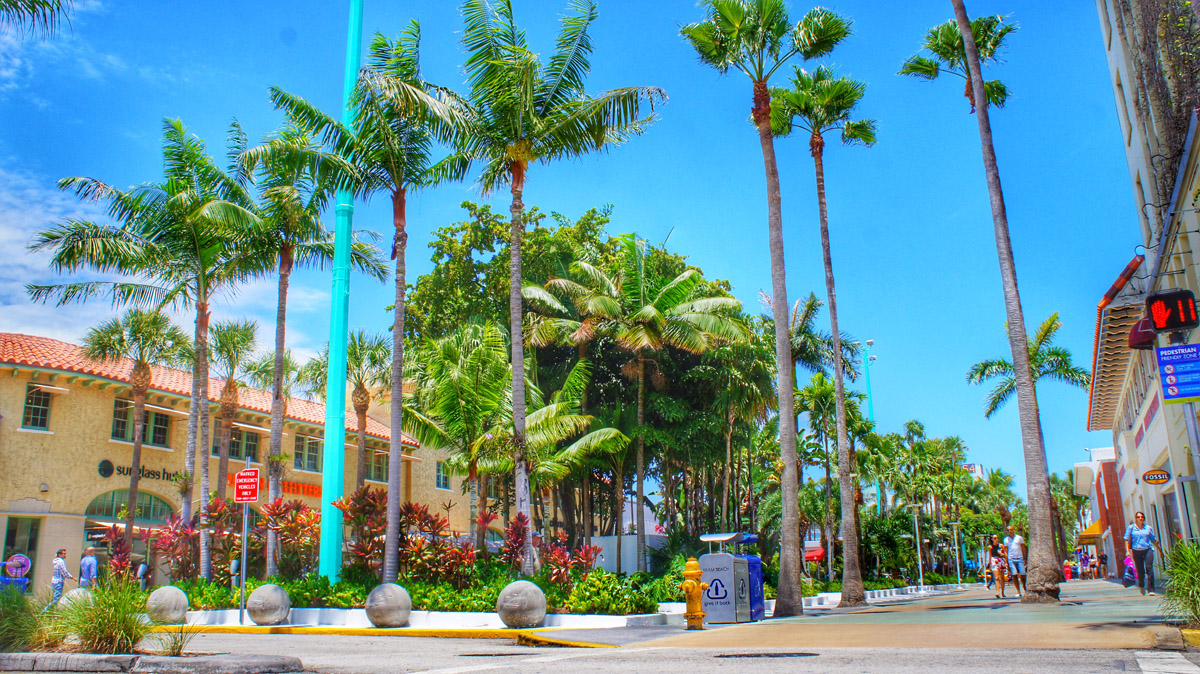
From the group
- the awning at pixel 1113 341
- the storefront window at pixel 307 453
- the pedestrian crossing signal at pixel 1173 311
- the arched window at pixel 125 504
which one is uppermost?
the awning at pixel 1113 341

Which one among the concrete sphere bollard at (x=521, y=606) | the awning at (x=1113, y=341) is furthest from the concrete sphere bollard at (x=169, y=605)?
the awning at (x=1113, y=341)

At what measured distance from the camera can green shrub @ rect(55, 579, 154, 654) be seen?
336 inches

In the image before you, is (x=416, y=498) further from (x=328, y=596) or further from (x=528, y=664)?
(x=528, y=664)

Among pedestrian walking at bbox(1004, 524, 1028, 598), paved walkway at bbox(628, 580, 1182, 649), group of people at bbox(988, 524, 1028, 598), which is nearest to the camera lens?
paved walkway at bbox(628, 580, 1182, 649)

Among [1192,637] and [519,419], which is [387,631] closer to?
[519,419]

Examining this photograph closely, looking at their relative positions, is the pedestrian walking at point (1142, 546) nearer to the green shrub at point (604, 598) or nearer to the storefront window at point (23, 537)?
the green shrub at point (604, 598)

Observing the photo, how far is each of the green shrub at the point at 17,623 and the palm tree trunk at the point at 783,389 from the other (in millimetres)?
13825

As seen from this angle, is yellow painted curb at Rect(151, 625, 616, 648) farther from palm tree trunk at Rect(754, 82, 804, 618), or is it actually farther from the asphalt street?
palm tree trunk at Rect(754, 82, 804, 618)

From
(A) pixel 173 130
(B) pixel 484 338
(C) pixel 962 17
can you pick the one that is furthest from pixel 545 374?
(C) pixel 962 17

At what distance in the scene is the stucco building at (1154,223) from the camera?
14547 millimetres

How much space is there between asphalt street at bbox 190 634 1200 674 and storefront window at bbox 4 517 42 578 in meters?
18.9

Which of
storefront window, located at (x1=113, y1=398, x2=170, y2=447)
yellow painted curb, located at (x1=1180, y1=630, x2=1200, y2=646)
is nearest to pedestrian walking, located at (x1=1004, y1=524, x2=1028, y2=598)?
yellow painted curb, located at (x1=1180, y1=630, x2=1200, y2=646)

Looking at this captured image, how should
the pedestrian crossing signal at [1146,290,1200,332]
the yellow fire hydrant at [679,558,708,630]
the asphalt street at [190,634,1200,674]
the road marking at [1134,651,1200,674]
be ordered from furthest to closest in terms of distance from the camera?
the yellow fire hydrant at [679,558,708,630]
the pedestrian crossing signal at [1146,290,1200,332]
the asphalt street at [190,634,1200,674]
the road marking at [1134,651,1200,674]

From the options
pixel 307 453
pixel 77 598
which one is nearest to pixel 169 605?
pixel 77 598
